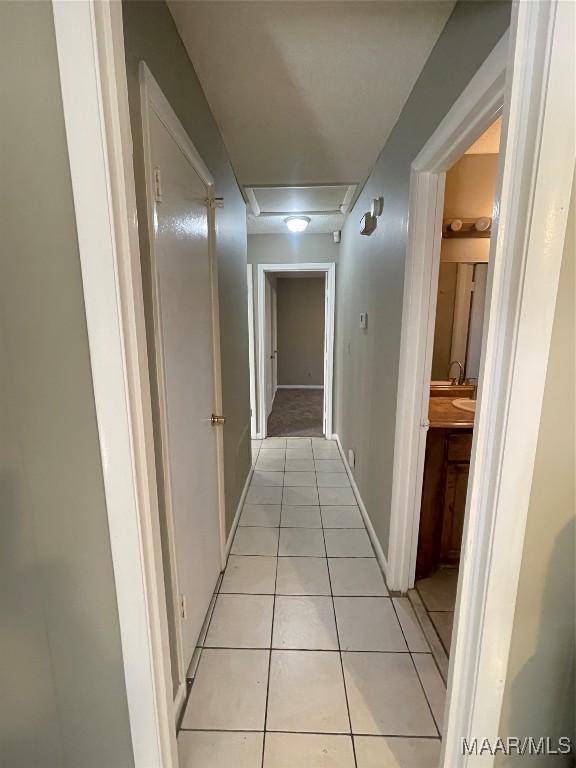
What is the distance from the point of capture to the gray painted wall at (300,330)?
6.65m

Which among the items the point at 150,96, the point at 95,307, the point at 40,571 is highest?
the point at 150,96

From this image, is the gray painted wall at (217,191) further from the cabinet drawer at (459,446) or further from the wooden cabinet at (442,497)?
the cabinet drawer at (459,446)

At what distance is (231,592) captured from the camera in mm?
1797

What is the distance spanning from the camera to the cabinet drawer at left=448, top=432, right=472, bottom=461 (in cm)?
173

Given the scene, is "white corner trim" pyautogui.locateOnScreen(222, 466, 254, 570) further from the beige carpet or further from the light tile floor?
the beige carpet

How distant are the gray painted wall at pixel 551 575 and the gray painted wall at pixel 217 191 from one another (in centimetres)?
98

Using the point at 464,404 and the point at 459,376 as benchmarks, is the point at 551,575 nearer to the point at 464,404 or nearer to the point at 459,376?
the point at 464,404

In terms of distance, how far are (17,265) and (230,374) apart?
153 cm

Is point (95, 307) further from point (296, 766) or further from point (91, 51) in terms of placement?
point (296, 766)

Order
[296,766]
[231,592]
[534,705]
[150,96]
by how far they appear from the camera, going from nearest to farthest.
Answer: [534,705]
[150,96]
[296,766]
[231,592]

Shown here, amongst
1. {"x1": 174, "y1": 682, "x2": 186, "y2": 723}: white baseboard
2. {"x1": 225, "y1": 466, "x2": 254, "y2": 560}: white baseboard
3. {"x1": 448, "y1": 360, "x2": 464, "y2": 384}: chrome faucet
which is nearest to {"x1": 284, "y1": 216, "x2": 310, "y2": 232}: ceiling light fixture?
{"x1": 448, "y1": 360, "x2": 464, "y2": 384}: chrome faucet

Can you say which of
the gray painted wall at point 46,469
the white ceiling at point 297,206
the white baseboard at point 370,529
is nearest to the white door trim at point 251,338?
the white ceiling at point 297,206

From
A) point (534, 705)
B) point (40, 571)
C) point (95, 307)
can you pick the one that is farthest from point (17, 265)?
point (534, 705)

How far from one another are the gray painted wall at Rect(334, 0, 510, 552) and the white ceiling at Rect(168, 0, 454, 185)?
0.37 feet
